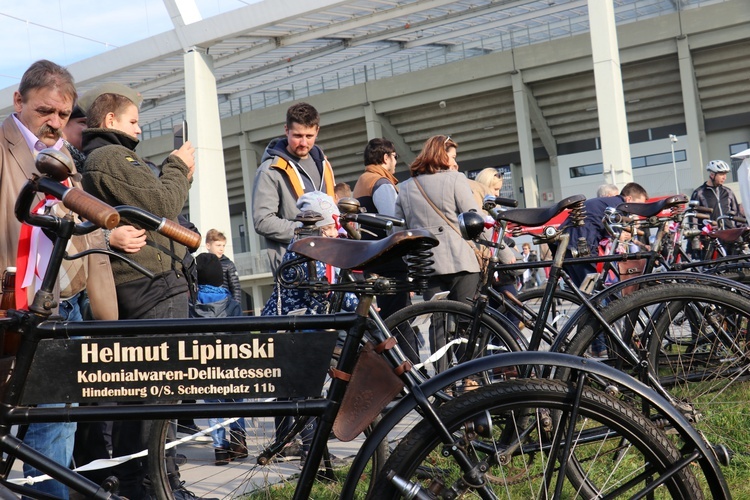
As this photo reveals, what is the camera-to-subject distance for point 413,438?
216 centimetres

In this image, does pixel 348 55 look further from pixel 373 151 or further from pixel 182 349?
pixel 182 349

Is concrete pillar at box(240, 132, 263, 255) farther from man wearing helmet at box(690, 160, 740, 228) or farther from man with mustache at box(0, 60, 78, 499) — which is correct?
man with mustache at box(0, 60, 78, 499)

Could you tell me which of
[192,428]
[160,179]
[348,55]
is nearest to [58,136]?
[160,179]

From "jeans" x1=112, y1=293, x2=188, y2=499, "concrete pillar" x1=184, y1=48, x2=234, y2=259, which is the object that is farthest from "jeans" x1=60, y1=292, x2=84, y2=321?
"concrete pillar" x1=184, y1=48, x2=234, y2=259

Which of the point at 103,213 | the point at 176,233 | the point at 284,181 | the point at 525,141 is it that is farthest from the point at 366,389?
the point at 525,141

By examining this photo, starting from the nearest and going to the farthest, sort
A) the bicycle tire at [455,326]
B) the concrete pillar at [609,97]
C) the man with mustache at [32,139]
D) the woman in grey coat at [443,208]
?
the man with mustache at [32,139] → the bicycle tire at [455,326] → the woman in grey coat at [443,208] → the concrete pillar at [609,97]

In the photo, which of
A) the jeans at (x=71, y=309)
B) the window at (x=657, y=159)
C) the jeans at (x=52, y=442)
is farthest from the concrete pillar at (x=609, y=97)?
the jeans at (x=52, y=442)

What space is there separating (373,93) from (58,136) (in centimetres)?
3253

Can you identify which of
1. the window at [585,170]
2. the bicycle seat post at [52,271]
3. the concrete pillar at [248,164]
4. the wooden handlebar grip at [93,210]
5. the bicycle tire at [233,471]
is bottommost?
the bicycle tire at [233,471]

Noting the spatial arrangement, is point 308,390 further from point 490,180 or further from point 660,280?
point 490,180

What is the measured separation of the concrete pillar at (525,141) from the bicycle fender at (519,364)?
31606 millimetres

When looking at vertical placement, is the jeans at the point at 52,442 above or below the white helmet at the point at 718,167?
below

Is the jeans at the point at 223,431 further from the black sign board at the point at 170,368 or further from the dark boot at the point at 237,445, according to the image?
the black sign board at the point at 170,368

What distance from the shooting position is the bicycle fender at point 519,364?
218cm
